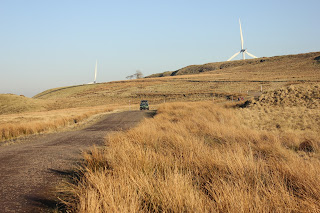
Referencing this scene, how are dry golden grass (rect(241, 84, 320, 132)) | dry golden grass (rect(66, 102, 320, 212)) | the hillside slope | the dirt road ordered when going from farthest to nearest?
the hillside slope, dry golden grass (rect(241, 84, 320, 132)), the dirt road, dry golden grass (rect(66, 102, 320, 212))

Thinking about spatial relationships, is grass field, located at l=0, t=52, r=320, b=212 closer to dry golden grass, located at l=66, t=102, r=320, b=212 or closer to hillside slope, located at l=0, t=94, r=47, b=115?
dry golden grass, located at l=66, t=102, r=320, b=212

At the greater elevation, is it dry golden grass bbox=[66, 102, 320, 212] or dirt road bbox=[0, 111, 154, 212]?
dry golden grass bbox=[66, 102, 320, 212]

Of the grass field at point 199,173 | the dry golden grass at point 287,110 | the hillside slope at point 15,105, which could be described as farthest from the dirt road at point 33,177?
the hillside slope at point 15,105

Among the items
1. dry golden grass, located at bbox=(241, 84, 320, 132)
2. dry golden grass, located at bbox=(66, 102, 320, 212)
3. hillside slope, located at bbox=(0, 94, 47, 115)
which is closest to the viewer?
dry golden grass, located at bbox=(66, 102, 320, 212)

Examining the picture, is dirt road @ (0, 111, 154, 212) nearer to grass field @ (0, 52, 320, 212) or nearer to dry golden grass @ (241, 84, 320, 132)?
grass field @ (0, 52, 320, 212)

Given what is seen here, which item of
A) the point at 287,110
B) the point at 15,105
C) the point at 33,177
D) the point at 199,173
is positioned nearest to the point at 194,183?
the point at 199,173

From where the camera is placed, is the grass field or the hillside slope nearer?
the grass field

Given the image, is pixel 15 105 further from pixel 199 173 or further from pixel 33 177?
pixel 199 173

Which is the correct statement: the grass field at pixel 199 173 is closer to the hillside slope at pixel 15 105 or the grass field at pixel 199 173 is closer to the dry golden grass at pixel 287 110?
the dry golden grass at pixel 287 110

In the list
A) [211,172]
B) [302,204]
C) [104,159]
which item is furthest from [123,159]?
[302,204]

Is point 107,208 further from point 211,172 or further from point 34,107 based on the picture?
point 34,107

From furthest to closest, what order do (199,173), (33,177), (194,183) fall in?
(33,177) → (199,173) → (194,183)

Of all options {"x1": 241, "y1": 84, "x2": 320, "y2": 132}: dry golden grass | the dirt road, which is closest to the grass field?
{"x1": 241, "y1": 84, "x2": 320, "y2": 132}: dry golden grass

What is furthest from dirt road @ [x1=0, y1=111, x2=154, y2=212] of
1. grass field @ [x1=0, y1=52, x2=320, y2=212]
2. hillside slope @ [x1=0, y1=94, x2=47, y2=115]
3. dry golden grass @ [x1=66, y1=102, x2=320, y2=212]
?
hillside slope @ [x1=0, y1=94, x2=47, y2=115]
